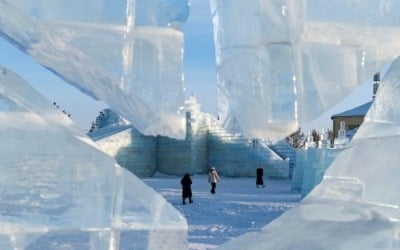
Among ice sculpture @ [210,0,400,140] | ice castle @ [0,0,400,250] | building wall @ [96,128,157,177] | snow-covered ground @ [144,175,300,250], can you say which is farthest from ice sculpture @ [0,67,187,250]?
building wall @ [96,128,157,177]

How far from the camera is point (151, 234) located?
10.9 feet

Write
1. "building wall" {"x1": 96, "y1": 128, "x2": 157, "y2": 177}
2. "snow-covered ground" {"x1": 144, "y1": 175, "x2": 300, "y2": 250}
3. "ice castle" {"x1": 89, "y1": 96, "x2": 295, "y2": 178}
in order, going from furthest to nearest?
"ice castle" {"x1": 89, "y1": 96, "x2": 295, "y2": 178} < "building wall" {"x1": 96, "y1": 128, "x2": 157, "y2": 177} < "snow-covered ground" {"x1": 144, "y1": 175, "x2": 300, "y2": 250}

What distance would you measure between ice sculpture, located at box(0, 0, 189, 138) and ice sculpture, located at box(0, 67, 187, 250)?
289mm

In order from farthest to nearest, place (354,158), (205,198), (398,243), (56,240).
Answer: (205,198), (354,158), (56,240), (398,243)

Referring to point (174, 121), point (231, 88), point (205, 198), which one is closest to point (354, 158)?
point (231, 88)

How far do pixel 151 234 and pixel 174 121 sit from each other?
0.55 meters

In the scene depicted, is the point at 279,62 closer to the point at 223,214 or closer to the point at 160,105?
the point at 160,105

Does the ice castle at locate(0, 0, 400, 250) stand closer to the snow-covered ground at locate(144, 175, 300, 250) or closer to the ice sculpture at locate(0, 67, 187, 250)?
the ice sculpture at locate(0, 67, 187, 250)

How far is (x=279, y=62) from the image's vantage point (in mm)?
3262

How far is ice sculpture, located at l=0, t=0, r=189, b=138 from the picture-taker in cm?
313

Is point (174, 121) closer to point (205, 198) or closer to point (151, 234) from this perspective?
point (151, 234)

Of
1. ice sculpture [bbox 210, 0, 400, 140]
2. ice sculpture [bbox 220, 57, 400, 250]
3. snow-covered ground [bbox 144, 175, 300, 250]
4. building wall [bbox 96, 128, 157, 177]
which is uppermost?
building wall [bbox 96, 128, 157, 177]

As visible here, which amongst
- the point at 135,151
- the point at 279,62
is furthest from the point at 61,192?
the point at 135,151

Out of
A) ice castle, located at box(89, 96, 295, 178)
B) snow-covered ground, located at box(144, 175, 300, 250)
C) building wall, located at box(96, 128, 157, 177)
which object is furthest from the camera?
ice castle, located at box(89, 96, 295, 178)
